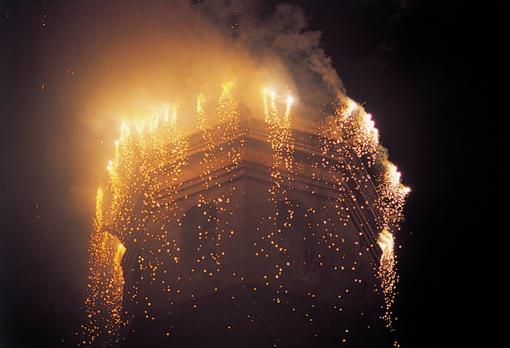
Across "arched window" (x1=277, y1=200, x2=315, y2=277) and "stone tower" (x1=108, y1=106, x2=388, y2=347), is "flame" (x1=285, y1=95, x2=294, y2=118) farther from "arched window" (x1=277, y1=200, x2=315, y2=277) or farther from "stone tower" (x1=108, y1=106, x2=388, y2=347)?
"arched window" (x1=277, y1=200, x2=315, y2=277)

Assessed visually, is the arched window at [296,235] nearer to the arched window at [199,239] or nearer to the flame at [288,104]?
the arched window at [199,239]

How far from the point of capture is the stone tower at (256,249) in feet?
44.9

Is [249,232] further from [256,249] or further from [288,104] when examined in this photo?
[288,104]

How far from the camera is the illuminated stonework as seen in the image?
1384cm

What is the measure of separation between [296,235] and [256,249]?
1501mm

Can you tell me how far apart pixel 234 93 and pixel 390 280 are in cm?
754

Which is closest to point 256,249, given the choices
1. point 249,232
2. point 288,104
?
point 249,232

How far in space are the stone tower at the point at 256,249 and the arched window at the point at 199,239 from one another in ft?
0.10

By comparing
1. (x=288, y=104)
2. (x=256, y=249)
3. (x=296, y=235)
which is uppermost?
(x=288, y=104)

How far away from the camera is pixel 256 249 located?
1469 centimetres

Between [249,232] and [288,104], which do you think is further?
[288,104]

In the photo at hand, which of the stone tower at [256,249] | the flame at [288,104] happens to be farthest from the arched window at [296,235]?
the flame at [288,104]

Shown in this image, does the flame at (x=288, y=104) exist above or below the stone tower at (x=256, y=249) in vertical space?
above

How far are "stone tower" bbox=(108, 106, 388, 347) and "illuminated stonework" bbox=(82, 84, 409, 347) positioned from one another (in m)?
0.03
